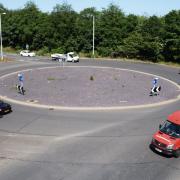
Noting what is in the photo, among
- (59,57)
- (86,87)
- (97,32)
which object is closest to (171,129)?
(86,87)

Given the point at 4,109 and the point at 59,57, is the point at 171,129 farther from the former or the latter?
the point at 59,57

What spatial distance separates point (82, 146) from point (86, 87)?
17.5 m

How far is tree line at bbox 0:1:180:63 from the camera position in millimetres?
60184

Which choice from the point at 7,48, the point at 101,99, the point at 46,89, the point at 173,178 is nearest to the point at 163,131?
the point at 173,178

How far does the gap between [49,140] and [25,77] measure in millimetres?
23287

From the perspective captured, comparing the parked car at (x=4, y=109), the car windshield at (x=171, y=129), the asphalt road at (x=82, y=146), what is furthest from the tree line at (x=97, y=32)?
the car windshield at (x=171, y=129)

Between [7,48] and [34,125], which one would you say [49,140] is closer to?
[34,125]

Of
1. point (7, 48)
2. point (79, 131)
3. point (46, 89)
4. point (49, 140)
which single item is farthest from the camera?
point (7, 48)

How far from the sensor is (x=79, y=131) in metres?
23.1

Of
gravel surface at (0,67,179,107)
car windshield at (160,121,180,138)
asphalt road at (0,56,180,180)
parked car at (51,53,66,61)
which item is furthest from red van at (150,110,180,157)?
parked car at (51,53,66,61)

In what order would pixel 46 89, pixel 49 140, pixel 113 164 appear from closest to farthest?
pixel 113 164 → pixel 49 140 → pixel 46 89

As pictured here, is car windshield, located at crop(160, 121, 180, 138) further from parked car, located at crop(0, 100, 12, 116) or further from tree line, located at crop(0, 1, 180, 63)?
tree line, located at crop(0, 1, 180, 63)

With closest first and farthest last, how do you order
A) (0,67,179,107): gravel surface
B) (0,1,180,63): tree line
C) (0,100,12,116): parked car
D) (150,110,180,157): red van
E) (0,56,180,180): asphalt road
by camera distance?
(0,56,180,180): asphalt road < (150,110,180,157): red van < (0,100,12,116): parked car < (0,67,179,107): gravel surface < (0,1,180,63): tree line

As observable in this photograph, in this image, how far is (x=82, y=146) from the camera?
20359 millimetres
